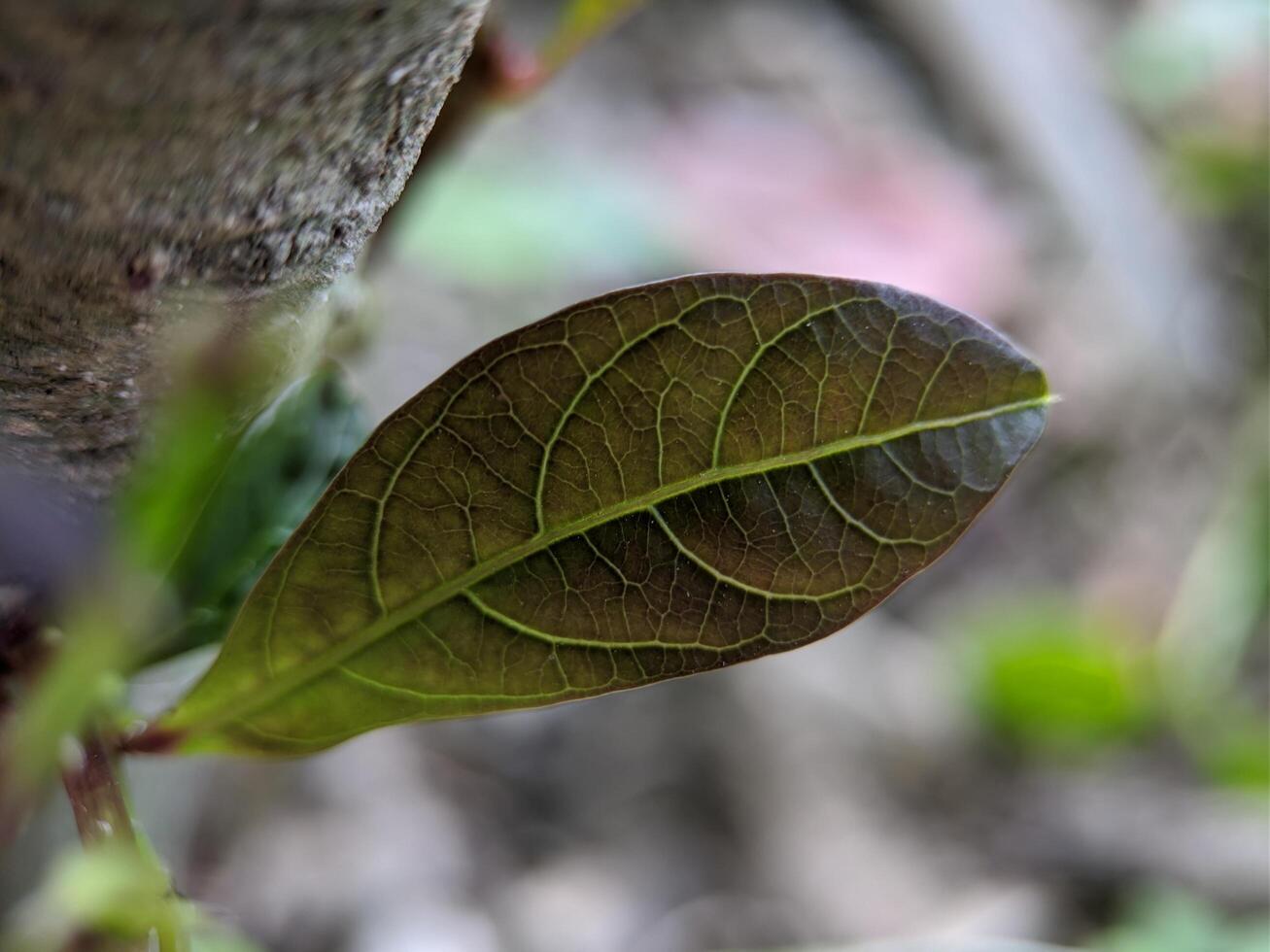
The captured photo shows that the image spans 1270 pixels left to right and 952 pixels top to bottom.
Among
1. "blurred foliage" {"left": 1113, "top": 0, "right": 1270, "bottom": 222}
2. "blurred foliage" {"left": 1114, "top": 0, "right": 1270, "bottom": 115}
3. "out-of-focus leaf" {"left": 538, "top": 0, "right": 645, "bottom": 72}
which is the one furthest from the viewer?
"blurred foliage" {"left": 1113, "top": 0, "right": 1270, "bottom": 222}

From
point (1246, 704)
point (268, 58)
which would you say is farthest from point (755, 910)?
point (268, 58)

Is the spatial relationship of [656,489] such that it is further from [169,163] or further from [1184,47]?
[1184,47]

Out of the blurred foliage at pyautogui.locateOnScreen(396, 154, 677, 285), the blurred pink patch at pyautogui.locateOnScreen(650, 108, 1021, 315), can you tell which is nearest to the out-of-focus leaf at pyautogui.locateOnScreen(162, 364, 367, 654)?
the blurred foliage at pyautogui.locateOnScreen(396, 154, 677, 285)

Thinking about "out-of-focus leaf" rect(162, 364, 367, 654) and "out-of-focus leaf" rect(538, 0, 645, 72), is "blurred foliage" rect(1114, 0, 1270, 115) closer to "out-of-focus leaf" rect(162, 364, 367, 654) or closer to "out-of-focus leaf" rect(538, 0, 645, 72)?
"out-of-focus leaf" rect(538, 0, 645, 72)

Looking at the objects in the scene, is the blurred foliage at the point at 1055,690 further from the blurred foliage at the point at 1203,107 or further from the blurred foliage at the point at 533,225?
the blurred foliage at the point at 1203,107

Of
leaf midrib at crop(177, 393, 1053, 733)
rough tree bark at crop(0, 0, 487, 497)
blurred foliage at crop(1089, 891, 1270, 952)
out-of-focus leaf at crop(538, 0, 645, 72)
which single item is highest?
out-of-focus leaf at crop(538, 0, 645, 72)

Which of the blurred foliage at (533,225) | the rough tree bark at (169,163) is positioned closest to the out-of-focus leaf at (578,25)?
the rough tree bark at (169,163)

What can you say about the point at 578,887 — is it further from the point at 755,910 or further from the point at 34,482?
the point at 34,482
